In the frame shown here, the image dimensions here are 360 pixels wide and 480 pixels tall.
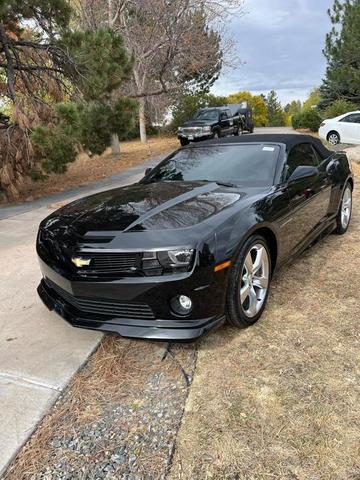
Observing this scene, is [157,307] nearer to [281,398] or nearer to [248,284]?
[248,284]

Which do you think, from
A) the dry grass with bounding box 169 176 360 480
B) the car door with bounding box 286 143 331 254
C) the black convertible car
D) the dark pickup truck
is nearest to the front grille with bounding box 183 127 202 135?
the dark pickup truck

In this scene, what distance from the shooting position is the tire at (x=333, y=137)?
47.9 feet

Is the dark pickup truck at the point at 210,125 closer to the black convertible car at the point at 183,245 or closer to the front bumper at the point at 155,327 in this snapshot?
the black convertible car at the point at 183,245

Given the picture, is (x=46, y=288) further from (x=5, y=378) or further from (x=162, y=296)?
(x=162, y=296)

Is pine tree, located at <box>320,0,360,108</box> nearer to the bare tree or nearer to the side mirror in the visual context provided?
the bare tree

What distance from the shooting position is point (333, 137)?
580 inches

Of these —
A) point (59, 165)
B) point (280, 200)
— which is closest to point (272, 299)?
point (280, 200)

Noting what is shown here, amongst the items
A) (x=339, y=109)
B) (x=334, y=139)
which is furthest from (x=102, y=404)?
(x=339, y=109)

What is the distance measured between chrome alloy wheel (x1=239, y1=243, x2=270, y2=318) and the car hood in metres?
0.44

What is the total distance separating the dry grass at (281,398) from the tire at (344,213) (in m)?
1.64

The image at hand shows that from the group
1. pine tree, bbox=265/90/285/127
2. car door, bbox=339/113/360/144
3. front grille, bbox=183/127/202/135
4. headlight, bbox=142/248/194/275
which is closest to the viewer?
headlight, bbox=142/248/194/275

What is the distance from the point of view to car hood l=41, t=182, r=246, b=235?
2629 millimetres

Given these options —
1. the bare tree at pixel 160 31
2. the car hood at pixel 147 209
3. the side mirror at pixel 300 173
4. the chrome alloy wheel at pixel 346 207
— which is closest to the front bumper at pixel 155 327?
the car hood at pixel 147 209

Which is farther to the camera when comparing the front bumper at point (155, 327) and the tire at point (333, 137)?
the tire at point (333, 137)
